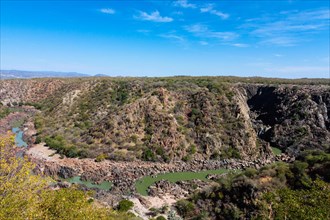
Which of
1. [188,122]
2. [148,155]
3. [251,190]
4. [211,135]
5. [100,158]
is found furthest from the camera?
[188,122]

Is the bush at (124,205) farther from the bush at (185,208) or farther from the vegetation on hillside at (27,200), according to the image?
the vegetation on hillside at (27,200)

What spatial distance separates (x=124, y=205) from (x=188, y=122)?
33.1m

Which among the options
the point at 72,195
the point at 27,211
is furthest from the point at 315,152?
the point at 27,211

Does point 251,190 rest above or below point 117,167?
above

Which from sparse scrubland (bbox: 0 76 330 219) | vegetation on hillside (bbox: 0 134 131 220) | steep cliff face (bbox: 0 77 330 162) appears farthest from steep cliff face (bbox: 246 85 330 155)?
vegetation on hillside (bbox: 0 134 131 220)

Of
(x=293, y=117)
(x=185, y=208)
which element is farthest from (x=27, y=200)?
(x=293, y=117)

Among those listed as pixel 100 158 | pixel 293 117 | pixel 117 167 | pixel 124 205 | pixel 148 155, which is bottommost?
pixel 117 167

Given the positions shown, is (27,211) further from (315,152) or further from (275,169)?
(315,152)

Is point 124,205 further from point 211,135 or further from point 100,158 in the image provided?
point 211,135

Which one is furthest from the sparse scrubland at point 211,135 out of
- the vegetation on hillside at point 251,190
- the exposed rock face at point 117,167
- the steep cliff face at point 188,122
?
the exposed rock face at point 117,167

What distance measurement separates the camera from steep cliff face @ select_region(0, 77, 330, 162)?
54906 millimetres

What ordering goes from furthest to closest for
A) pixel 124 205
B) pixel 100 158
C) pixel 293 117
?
1. pixel 293 117
2. pixel 100 158
3. pixel 124 205

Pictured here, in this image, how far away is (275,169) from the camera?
34.4m

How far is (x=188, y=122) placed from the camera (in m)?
62.4
